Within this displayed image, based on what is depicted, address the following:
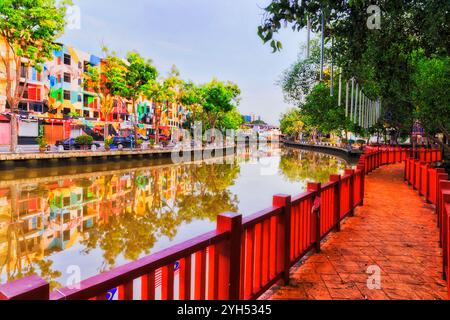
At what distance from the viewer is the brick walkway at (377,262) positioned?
466 centimetres

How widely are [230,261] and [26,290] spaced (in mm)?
1940

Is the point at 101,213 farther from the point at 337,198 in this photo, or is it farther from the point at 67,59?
the point at 67,59

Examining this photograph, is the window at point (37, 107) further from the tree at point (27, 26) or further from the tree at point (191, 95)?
the tree at point (191, 95)

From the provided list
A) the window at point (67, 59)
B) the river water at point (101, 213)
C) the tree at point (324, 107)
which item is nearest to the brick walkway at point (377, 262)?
the river water at point (101, 213)

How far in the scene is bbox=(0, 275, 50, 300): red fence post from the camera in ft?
5.49

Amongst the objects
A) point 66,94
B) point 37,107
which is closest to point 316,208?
point 37,107

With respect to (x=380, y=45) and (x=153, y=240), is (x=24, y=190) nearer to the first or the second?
(x=153, y=240)

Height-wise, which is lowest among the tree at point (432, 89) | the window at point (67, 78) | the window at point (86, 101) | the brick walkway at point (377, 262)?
the brick walkway at point (377, 262)

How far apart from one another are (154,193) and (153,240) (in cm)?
792

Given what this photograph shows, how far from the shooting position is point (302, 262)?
5.77 metres

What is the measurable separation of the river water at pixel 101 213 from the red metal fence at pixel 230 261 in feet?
9.65

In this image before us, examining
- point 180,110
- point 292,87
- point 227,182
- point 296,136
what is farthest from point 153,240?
point 296,136

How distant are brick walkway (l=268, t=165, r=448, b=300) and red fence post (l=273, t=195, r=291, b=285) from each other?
0.84ft

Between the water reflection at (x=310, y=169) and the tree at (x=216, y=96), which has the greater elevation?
the tree at (x=216, y=96)
